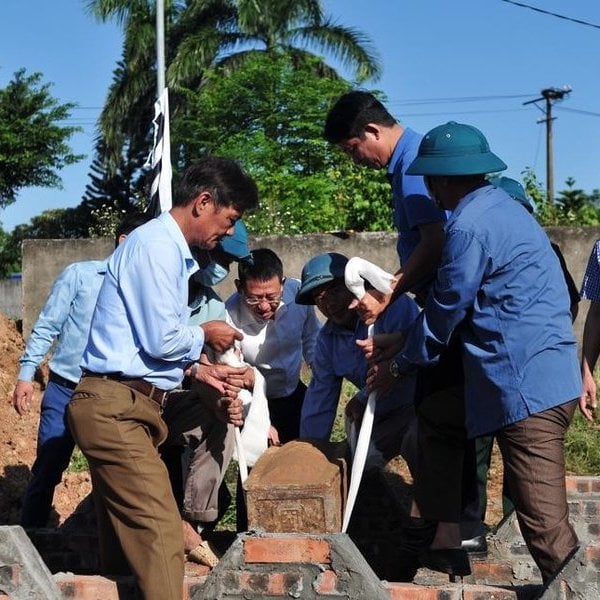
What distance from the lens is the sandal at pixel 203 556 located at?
14.6ft

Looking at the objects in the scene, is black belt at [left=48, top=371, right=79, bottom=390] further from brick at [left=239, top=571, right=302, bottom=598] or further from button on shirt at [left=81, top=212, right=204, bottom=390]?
brick at [left=239, top=571, right=302, bottom=598]

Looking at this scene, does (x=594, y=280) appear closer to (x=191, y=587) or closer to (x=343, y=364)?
(x=343, y=364)

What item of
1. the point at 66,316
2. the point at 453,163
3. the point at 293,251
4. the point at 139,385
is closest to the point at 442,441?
the point at 453,163

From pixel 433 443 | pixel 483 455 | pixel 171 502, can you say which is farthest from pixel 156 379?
pixel 483 455

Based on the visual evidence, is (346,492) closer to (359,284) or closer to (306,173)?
(359,284)

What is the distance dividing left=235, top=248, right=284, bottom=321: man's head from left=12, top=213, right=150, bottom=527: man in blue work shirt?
2.92 ft

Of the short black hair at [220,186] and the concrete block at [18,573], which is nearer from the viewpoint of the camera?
the concrete block at [18,573]

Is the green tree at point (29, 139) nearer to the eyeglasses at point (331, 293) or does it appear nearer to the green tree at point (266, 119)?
the green tree at point (266, 119)

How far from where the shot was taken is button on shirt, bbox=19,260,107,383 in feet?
18.5

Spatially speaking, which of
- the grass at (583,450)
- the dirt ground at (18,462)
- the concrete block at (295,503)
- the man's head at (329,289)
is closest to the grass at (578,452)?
the grass at (583,450)

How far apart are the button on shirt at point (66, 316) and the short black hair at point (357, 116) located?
181 centimetres

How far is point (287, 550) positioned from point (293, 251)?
6930 millimetres

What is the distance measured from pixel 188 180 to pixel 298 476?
1209mm

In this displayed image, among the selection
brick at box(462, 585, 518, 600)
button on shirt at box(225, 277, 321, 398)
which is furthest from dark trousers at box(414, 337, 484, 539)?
button on shirt at box(225, 277, 321, 398)
